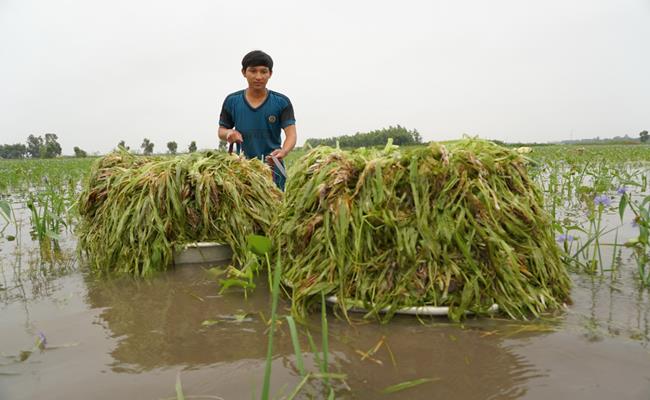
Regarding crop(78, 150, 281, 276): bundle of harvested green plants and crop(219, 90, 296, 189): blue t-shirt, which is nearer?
crop(78, 150, 281, 276): bundle of harvested green plants

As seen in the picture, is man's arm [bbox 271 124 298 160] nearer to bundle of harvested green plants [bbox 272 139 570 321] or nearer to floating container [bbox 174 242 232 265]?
floating container [bbox 174 242 232 265]

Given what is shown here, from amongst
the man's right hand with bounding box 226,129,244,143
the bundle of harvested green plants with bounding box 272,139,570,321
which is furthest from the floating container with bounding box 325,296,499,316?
the man's right hand with bounding box 226,129,244,143

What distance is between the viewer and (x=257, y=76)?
386 cm

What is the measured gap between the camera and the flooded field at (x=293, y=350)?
54.0 inches

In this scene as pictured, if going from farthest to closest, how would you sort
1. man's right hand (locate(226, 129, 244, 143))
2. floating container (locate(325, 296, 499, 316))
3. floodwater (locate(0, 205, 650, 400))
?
1. man's right hand (locate(226, 129, 244, 143))
2. floating container (locate(325, 296, 499, 316))
3. floodwater (locate(0, 205, 650, 400))

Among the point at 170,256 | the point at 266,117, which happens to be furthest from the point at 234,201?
the point at 266,117

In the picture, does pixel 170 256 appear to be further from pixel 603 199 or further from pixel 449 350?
pixel 603 199

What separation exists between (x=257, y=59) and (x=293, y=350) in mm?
2889

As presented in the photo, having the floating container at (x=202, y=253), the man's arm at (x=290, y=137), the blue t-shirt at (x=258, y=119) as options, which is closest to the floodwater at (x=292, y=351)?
the floating container at (x=202, y=253)

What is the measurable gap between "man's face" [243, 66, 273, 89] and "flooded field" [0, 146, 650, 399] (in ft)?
7.15

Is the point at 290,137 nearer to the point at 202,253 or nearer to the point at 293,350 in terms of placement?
the point at 202,253

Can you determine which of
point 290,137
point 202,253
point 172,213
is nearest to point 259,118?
point 290,137

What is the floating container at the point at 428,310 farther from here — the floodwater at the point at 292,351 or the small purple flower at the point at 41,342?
the small purple flower at the point at 41,342

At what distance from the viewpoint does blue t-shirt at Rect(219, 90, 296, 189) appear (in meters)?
4.12
